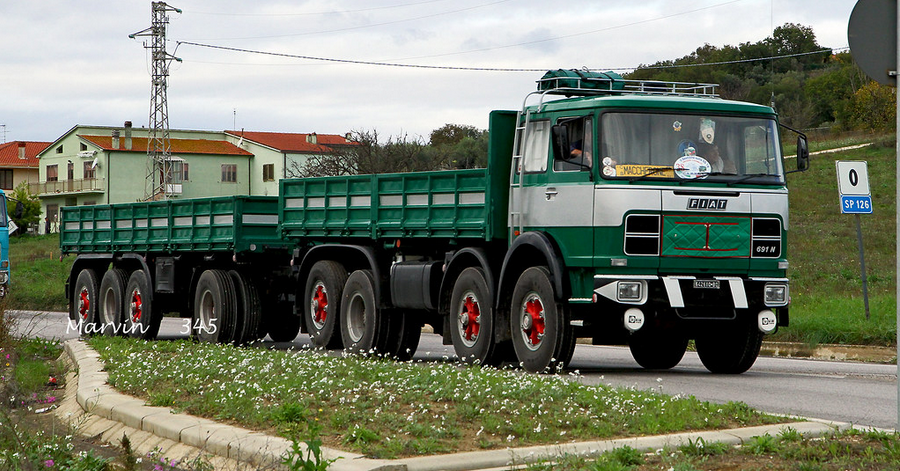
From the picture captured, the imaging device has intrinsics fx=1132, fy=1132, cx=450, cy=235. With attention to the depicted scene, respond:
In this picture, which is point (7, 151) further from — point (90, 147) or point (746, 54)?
point (746, 54)

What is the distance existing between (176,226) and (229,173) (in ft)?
217

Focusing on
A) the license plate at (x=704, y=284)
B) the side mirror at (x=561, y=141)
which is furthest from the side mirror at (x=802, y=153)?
the side mirror at (x=561, y=141)

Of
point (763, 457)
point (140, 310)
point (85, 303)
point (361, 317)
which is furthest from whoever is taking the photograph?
point (85, 303)

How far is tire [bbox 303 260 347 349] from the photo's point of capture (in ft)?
52.0

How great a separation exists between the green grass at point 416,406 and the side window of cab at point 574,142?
280cm

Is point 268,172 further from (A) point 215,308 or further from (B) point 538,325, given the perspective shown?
(B) point 538,325

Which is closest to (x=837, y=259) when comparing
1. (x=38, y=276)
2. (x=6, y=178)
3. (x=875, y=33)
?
(x=875, y=33)

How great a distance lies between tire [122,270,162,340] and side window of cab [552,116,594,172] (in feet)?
32.7

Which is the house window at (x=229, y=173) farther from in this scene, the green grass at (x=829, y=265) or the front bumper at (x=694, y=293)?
the front bumper at (x=694, y=293)

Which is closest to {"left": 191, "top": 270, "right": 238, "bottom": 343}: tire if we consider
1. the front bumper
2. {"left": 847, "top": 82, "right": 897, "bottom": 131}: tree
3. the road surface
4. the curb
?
the road surface

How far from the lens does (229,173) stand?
276ft

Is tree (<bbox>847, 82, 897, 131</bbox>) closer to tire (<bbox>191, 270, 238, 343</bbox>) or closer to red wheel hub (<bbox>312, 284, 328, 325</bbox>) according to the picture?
tire (<bbox>191, 270, 238, 343</bbox>)

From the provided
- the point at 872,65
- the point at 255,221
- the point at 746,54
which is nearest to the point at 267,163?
the point at 746,54

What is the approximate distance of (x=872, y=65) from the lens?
23.0 feet
